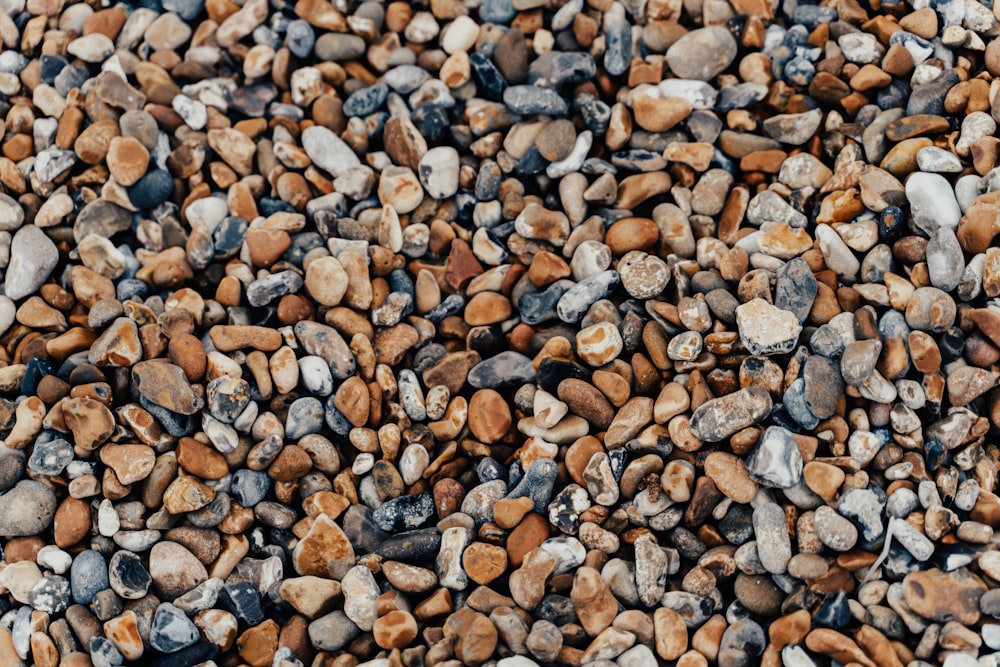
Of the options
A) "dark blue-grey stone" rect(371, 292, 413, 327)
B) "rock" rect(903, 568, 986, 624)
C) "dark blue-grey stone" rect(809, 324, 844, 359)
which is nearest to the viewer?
"rock" rect(903, 568, 986, 624)

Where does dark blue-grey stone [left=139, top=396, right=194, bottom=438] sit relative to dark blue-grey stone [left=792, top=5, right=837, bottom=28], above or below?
below

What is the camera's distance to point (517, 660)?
1390 mm

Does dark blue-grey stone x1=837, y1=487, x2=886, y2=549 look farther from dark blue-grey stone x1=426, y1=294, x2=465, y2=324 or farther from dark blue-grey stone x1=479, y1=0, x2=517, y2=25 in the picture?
dark blue-grey stone x1=479, y1=0, x2=517, y2=25

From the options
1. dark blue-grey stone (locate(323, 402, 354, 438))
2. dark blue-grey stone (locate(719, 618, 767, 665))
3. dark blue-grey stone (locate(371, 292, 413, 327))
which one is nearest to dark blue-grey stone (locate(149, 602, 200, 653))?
dark blue-grey stone (locate(323, 402, 354, 438))

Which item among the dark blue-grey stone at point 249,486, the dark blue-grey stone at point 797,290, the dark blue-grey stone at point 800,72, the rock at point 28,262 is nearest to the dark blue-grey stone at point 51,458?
the dark blue-grey stone at point 249,486

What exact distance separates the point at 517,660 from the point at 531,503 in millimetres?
287

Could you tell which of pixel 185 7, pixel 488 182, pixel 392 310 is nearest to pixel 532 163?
pixel 488 182

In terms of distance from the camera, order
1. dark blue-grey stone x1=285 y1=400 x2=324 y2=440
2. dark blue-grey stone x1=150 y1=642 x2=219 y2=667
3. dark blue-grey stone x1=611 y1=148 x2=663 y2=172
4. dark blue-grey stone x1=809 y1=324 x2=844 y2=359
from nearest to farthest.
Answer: dark blue-grey stone x1=150 y1=642 x2=219 y2=667
dark blue-grey stone x1=809 y1=324 x2=844 y2=359
dark blue-grey stone x1=285 y1=400 x2=324 y2=440
dark blue-grey stone x1=611 y1=148 x2=663 y2=172

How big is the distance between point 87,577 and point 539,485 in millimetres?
844

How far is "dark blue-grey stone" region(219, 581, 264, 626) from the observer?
1.52 metres

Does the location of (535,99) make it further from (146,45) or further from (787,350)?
(146,45)

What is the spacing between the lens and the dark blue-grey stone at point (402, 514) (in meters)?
1.62

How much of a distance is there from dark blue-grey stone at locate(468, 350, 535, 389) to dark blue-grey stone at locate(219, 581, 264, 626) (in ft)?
1.90

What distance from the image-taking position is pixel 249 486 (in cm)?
163
